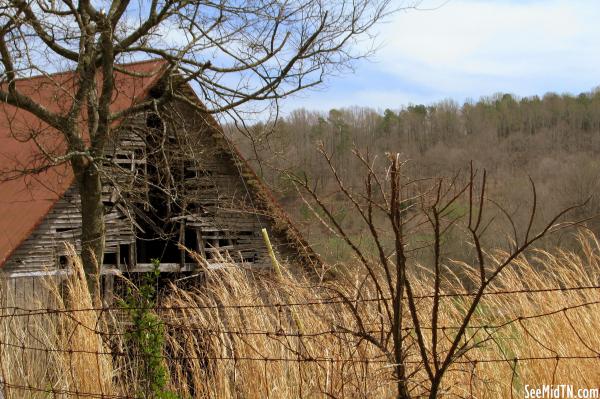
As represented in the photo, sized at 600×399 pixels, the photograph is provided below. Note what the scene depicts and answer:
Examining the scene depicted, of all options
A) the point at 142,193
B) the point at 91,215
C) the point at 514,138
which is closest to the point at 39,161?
the point at 91,215

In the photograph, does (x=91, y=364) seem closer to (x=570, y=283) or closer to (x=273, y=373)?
(x=273, y=373)

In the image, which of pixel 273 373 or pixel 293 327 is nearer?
pixel 273 373

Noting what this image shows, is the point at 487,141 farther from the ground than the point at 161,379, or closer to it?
farther from the ground

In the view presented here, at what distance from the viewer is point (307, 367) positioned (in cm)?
476

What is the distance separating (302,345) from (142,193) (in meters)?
7.07

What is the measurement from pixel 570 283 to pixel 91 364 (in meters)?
3.54

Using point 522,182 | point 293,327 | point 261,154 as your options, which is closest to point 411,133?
point 522,182

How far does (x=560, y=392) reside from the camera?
4270 mm

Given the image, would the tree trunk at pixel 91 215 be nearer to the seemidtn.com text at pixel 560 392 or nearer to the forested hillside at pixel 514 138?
the seemidtn.com text at pixel 560 392

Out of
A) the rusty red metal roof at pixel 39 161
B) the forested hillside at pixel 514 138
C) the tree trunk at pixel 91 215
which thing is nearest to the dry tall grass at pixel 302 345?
the tree trunk at pixel 91 215

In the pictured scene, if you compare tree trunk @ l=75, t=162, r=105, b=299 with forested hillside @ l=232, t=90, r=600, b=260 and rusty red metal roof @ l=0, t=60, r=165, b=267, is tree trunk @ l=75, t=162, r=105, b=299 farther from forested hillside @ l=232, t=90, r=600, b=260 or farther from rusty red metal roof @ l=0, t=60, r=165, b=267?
forested hillside @ l=232, t=90, r=600, b=260

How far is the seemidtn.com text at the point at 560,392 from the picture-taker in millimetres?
4188

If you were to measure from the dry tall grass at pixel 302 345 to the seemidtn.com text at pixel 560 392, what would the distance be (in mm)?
48

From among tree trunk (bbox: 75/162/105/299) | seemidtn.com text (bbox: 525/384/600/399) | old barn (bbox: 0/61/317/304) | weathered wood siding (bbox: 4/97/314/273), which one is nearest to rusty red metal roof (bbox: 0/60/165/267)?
old barn (bbox: 0/61/317/304)
